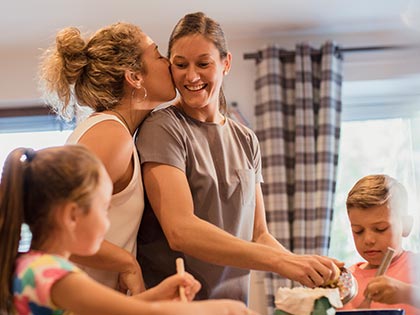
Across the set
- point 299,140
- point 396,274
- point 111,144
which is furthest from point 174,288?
point 299,140

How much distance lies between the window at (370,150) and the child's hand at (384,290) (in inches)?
115

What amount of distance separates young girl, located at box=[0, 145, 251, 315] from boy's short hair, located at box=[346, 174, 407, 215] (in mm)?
882

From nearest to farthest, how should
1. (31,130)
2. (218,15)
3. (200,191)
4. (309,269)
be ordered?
1. (309,269)
2. (200,191)
3. (218,15)
4. (31,130)

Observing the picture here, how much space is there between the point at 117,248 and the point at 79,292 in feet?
1.69

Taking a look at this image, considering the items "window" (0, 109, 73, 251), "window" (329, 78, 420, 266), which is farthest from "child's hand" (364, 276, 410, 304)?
"window" (0, 109, 73, 251)

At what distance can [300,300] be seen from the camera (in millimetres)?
1246

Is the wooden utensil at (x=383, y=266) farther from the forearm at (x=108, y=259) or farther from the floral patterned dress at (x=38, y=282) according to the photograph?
the floral patterned dress at (x=38, y=282)

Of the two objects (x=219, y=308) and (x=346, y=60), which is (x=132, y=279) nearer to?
(x=219, y=308)

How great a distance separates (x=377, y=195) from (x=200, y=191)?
0.50 m

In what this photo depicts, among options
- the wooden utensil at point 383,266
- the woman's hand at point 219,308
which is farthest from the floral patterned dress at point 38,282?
the wooden utensil at point 383,266

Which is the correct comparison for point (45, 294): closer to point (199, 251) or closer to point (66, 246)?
point (66, 246)

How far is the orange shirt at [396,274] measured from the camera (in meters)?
1.55

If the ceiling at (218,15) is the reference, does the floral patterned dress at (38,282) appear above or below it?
below

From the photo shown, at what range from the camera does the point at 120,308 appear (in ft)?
3.18
